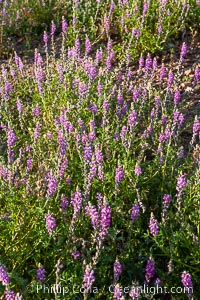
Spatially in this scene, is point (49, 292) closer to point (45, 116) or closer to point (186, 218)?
point (186, 218)

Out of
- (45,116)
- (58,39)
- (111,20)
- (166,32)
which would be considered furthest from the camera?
(58,39)

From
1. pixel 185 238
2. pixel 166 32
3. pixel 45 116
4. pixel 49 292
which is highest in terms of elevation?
pixel 166 32

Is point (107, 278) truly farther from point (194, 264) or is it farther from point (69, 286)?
point (194, 264)

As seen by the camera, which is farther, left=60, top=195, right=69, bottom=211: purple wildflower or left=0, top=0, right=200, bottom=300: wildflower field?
left=60, top=195, right=69, bottom=211: purple wildflower

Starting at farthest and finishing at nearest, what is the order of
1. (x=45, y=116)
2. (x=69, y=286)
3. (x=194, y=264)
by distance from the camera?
(x=45, y=116), (x=194, y=264), (x=69, y=286)

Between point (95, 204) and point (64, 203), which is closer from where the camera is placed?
point (64, 203)

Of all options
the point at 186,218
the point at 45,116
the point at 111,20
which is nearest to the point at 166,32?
the point at 111,20

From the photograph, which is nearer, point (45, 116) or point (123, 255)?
point (123, 255)

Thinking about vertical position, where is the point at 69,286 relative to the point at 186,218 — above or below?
below

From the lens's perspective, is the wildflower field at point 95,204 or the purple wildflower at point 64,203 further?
the purple wildflower at point 64,203

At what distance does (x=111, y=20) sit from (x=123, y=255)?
373cm

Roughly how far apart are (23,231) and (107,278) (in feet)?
1.95

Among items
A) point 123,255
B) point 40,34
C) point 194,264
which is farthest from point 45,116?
point 40,34

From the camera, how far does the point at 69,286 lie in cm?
241
